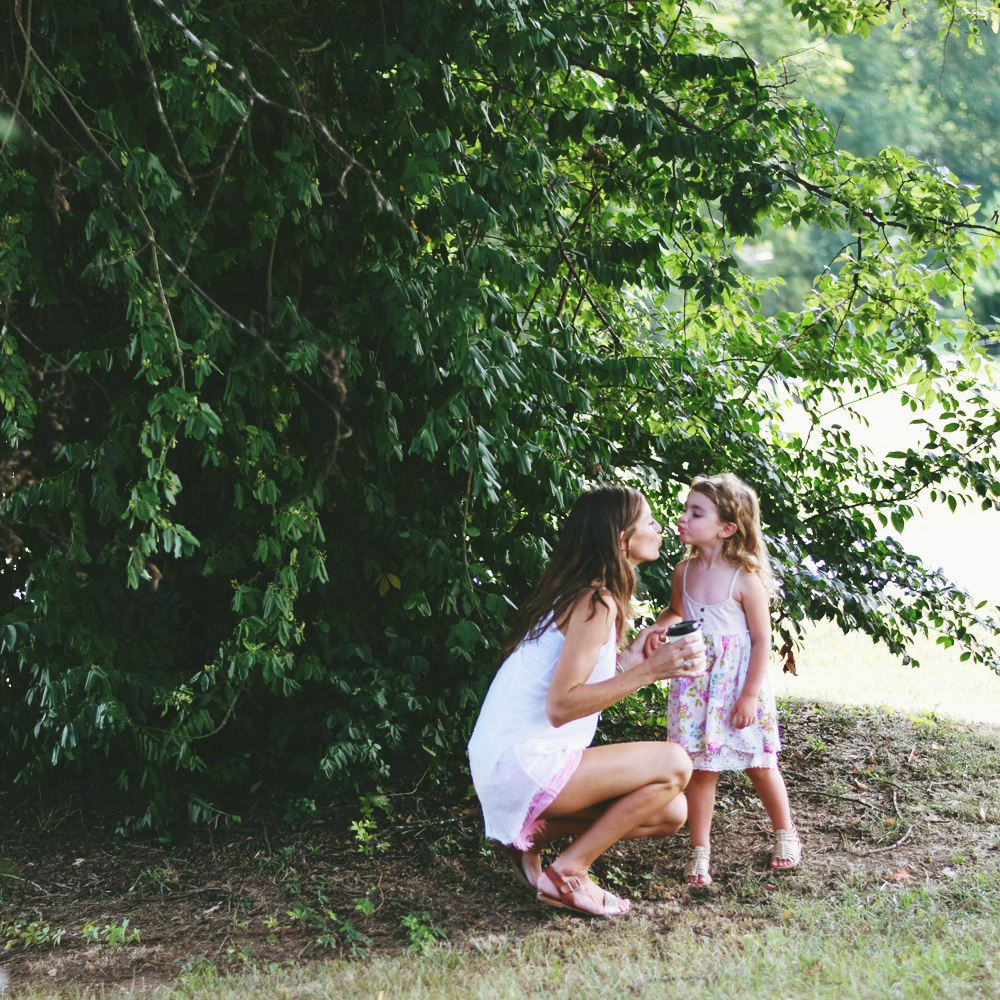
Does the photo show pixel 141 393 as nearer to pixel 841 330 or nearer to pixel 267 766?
pixel 267 766

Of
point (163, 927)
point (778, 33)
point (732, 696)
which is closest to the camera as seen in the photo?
point (163, 927)

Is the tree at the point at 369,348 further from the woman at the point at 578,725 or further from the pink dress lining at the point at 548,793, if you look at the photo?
the pink dress lining at the point at 548,793

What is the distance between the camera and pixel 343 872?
4.15 m

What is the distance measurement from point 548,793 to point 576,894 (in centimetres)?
38

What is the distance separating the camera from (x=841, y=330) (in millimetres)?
5156

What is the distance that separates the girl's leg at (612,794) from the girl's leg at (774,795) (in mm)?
563

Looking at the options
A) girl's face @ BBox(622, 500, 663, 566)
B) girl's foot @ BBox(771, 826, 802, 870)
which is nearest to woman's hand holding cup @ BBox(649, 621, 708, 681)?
girl's face @ BBox(622, 500, 663, 566)

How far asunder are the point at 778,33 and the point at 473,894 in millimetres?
17951

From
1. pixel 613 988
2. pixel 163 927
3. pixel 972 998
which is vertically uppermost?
pixel 972 998

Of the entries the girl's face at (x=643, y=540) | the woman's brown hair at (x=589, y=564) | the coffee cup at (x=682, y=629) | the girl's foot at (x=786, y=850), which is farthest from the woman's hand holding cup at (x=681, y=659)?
the girl's foot at (x=786, y=850)

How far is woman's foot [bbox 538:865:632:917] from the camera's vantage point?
3.60 meters

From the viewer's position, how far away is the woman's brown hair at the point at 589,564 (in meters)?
3.58

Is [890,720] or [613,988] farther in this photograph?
[890,720]

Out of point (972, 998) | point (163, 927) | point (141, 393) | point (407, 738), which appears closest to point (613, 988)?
point (972, 998)
